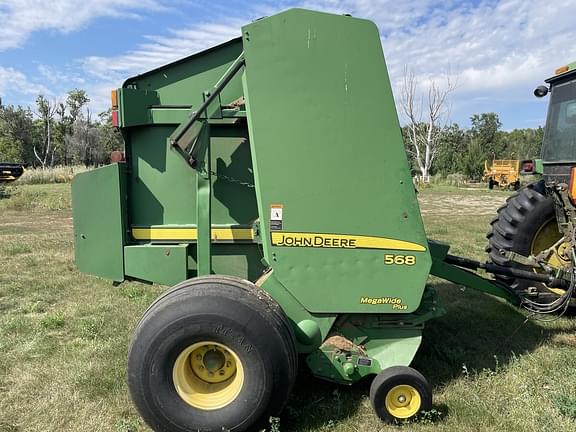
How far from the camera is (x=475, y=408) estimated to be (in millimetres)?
3232

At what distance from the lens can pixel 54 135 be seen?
180ft

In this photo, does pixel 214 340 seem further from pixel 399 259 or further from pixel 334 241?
pixel 399 259

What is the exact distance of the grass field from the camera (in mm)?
3152

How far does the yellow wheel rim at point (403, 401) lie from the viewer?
307 centimetres

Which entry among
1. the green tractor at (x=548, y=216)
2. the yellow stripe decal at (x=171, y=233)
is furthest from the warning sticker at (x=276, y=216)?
the green tractor at (x=548, y=216)

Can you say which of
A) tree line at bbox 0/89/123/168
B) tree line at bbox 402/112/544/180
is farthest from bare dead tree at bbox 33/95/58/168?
tree line at bbox 402/112/544/180

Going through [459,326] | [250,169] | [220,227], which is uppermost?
[250,169]

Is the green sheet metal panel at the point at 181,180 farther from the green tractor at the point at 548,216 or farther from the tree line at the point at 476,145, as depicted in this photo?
the tree line at the point at 476,145

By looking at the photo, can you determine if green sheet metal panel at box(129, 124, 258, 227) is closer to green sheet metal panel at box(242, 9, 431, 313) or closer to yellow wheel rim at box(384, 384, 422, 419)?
green sheet metal panel at box(242, 9, 431, 313)

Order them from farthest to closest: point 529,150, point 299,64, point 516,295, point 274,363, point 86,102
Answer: point 529,150, point 86,102, point 516,295, point 299,64, point 274,363

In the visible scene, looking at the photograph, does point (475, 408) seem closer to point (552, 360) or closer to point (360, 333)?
point (360, 333)

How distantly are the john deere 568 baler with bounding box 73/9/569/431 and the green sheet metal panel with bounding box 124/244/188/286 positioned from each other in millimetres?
320

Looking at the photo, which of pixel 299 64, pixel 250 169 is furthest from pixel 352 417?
Result: pixel 299 64

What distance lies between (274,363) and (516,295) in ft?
9.07
